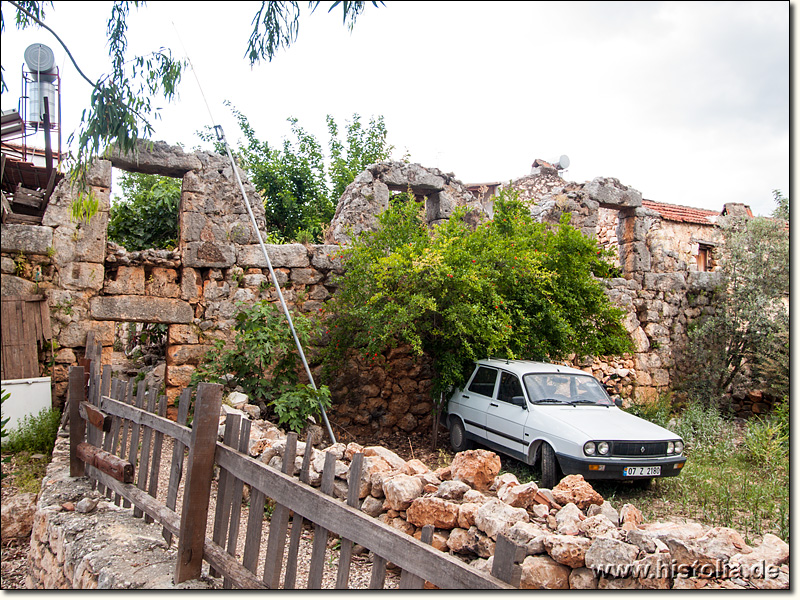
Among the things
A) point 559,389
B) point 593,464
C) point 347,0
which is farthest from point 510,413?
point 347,0

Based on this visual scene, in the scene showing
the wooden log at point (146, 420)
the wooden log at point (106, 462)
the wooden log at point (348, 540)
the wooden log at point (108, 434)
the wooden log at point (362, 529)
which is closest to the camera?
the wooden log at point (362, 529)

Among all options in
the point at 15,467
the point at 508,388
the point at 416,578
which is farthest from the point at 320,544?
the point at 15,467

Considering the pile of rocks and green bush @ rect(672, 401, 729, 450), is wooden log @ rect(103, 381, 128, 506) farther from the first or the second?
green bush @ rect(672, 401, 729, 450)

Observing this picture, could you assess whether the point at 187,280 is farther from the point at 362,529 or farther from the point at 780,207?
the point at 780,207

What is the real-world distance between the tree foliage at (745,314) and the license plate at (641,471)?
6183 millimetres

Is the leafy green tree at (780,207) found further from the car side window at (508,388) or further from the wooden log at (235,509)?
the wooden log at (235,509)

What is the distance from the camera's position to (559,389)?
699cm

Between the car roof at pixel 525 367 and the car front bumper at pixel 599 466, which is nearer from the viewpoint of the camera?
the car front bumper at pixel 599 466

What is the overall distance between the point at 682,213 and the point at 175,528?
17.0 meters

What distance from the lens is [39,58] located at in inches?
240

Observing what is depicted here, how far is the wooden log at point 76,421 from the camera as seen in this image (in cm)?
505

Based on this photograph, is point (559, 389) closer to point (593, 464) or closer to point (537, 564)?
point (593, 464)

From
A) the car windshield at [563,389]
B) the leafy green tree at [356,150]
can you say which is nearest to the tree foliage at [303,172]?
the leafy green tree at [356,150]

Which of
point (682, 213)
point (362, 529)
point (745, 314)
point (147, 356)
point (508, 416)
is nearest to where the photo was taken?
point (362, 529)
